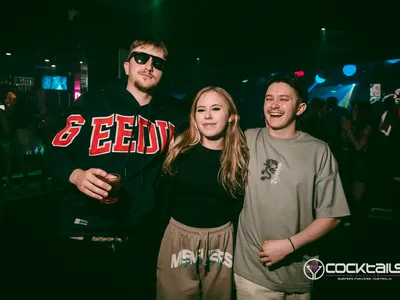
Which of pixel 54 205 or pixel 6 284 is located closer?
pixel 6 284

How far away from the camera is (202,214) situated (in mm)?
2240

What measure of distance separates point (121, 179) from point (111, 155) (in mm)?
228

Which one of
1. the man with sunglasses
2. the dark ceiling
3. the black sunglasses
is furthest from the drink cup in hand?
the dark ceiling

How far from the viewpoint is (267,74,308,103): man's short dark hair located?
2.22 metres

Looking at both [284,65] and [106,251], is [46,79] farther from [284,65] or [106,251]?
[106,251]

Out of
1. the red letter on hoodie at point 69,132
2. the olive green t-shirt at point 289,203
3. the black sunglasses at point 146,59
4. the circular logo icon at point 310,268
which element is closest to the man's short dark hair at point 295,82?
the olive green t-shirt at point 289,203

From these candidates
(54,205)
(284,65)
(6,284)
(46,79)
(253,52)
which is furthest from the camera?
(46,79)

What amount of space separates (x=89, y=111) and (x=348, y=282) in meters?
3.99

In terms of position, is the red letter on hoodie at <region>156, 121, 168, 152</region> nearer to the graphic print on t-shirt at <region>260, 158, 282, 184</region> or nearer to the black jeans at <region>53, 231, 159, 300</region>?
the black jeans at <region>53, 231, 159, 300</region>

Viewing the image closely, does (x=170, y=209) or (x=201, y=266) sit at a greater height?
(x=170, y=209)

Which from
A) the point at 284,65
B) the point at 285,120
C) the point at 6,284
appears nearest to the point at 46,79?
the point at 284,65

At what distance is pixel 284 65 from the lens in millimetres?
10828

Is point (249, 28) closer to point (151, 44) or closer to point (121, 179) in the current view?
point (151, 44)

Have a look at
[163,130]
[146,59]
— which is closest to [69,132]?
[163,130]
